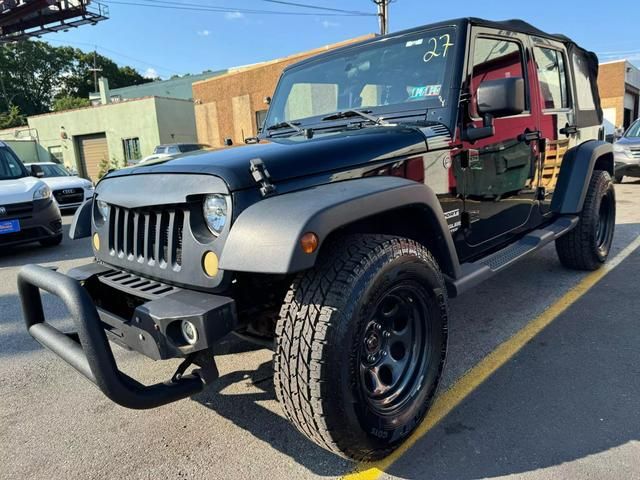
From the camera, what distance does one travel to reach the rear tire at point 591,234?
4.35 meters

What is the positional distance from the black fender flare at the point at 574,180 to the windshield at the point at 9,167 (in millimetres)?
7552

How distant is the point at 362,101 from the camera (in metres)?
3.13

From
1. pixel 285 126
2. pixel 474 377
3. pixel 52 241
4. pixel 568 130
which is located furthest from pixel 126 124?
pixel 474 377

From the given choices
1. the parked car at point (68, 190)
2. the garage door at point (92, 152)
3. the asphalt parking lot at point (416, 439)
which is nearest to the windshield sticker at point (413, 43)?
the asphalt parking lot at point (416, 439)

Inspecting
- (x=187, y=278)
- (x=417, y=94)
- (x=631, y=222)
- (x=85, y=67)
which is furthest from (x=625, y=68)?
(x=85, y=67)

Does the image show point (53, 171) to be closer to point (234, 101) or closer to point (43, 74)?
point (234, 101)

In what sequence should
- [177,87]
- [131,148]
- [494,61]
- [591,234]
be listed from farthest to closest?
1. [177,87]
2. [131,148]
3. [591,234]
4. [494,61]

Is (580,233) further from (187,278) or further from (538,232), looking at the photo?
(187,278)

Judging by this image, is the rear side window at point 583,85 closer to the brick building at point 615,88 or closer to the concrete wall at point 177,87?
the brick building at point 615,88

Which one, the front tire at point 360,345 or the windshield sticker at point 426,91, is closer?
the front tire at point 360,345

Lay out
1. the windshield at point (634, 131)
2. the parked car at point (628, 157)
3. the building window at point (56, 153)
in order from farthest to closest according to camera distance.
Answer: the building window at point (56, 153), the windshield at point (634, 131), the parked car at point (628, 157)

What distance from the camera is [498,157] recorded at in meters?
3.19

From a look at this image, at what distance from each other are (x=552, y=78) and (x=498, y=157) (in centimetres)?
140

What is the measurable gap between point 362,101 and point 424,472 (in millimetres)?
2217
